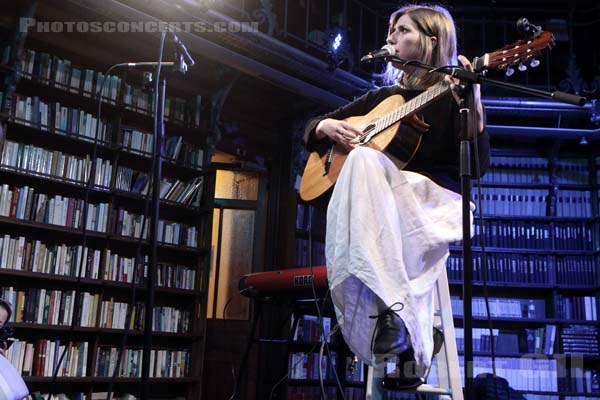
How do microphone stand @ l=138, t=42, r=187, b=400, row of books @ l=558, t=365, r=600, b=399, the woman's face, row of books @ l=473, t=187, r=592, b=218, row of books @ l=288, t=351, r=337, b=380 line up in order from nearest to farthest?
the woman's face < microphone stand @ l=138, t=42, r=187, b=400 < row of books @ l=288, t=351, r=337, b=380 < row of books @ l=558, t=365, r=600, b=399 < row of books @ l=473, t=187, r=592, b=218

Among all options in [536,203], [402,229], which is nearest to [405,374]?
[402,229]

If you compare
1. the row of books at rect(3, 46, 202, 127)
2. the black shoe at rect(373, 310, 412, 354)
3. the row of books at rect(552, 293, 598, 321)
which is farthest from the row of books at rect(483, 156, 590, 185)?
the black shoe at rect(373, 310, 412, 354)

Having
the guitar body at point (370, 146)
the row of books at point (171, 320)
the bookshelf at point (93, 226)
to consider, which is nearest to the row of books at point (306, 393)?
the bookshelf at point (93, 226)

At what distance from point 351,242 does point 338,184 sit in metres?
0.20

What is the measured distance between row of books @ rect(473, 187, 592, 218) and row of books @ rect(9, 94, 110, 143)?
348cm

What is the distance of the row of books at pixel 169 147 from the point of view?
4.41 meters

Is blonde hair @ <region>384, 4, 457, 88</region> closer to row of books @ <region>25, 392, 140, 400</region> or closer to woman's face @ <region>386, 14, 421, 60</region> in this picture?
woman's face @ <region>386, 14, 421, 60</region>

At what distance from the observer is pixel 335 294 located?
1.68 meters

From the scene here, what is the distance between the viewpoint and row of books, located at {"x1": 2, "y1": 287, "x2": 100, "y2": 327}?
3762mm

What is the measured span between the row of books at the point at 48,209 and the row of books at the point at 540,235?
334 cm

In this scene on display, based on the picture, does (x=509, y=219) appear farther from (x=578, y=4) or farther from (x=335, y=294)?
(x=335, y=294)

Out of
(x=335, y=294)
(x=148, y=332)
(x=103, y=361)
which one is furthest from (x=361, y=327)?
(x=103, y=361)

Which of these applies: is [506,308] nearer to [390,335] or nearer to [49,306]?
[49,306]

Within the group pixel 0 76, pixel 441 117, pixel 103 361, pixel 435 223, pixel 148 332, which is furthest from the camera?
pixel 103 361
